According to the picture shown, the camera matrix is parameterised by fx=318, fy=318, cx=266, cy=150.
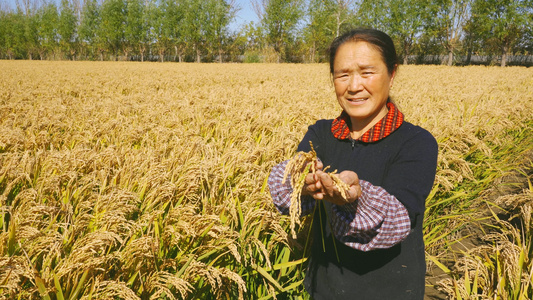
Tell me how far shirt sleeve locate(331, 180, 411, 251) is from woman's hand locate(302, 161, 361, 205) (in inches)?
2.3

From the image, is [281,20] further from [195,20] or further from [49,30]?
[49,30]

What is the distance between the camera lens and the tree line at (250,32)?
1885 inches

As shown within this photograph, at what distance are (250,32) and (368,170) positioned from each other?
198ft

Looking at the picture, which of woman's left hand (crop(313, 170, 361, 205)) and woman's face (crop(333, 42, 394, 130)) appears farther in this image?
woman's face (crop(333, 42, 394, 130))

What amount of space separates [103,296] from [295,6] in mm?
59739

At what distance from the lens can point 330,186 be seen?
3.55 ft

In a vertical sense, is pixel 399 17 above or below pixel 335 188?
above

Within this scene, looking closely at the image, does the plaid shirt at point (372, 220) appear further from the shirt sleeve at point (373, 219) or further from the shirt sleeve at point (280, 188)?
the shirt sleeve at point (280, 188)

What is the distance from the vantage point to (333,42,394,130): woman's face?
1580 mm

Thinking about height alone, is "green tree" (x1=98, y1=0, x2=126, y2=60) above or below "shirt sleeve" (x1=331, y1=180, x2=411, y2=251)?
above

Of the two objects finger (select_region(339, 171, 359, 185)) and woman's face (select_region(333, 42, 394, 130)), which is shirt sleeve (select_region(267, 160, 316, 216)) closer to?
finger (select_region(339, 171, 359, 185))

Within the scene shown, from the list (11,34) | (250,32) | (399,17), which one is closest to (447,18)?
(399,17)

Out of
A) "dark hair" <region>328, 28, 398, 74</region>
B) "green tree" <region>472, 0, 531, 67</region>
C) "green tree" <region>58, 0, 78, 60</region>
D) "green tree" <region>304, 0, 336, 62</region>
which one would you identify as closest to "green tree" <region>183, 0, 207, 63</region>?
"green tree" <region>304, 0, 336, 62</region>

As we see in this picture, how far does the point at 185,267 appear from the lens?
5.30 feet
